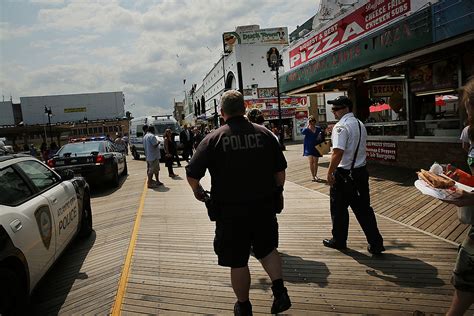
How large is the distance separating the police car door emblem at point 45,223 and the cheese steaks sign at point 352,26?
26.5 feet

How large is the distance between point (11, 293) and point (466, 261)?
3.24 meters

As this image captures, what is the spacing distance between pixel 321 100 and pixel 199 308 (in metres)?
39.9

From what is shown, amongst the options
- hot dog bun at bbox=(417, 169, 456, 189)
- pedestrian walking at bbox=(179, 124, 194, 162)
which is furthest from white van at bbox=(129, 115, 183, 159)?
hot dog bun at bbox=(417, 169, 456, 189)

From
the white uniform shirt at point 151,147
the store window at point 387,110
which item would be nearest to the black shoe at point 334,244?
A: the white uniform shirt at point 151,147

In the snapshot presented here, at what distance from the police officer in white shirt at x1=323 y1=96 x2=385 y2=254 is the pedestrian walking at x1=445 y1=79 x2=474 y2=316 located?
180cm

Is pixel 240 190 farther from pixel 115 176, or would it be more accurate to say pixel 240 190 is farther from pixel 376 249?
pixel 115 176

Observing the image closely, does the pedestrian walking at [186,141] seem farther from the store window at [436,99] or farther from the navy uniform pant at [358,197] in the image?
the navy uniform pant at [358,197]

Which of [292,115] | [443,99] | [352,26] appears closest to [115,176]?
[352,26]

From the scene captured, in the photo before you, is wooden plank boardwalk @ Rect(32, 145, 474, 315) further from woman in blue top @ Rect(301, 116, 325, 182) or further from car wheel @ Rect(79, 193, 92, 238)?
woman in blue top @ Rect(301, 116, 325, 182)

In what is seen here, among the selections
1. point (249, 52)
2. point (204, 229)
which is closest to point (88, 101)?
point (249, 52)

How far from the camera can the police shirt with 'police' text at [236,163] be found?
2.80 meters

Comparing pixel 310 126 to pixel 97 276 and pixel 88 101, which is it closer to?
pixel 97 276

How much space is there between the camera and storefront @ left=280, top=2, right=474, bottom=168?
7250mm

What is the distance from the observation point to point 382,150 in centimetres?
1081
